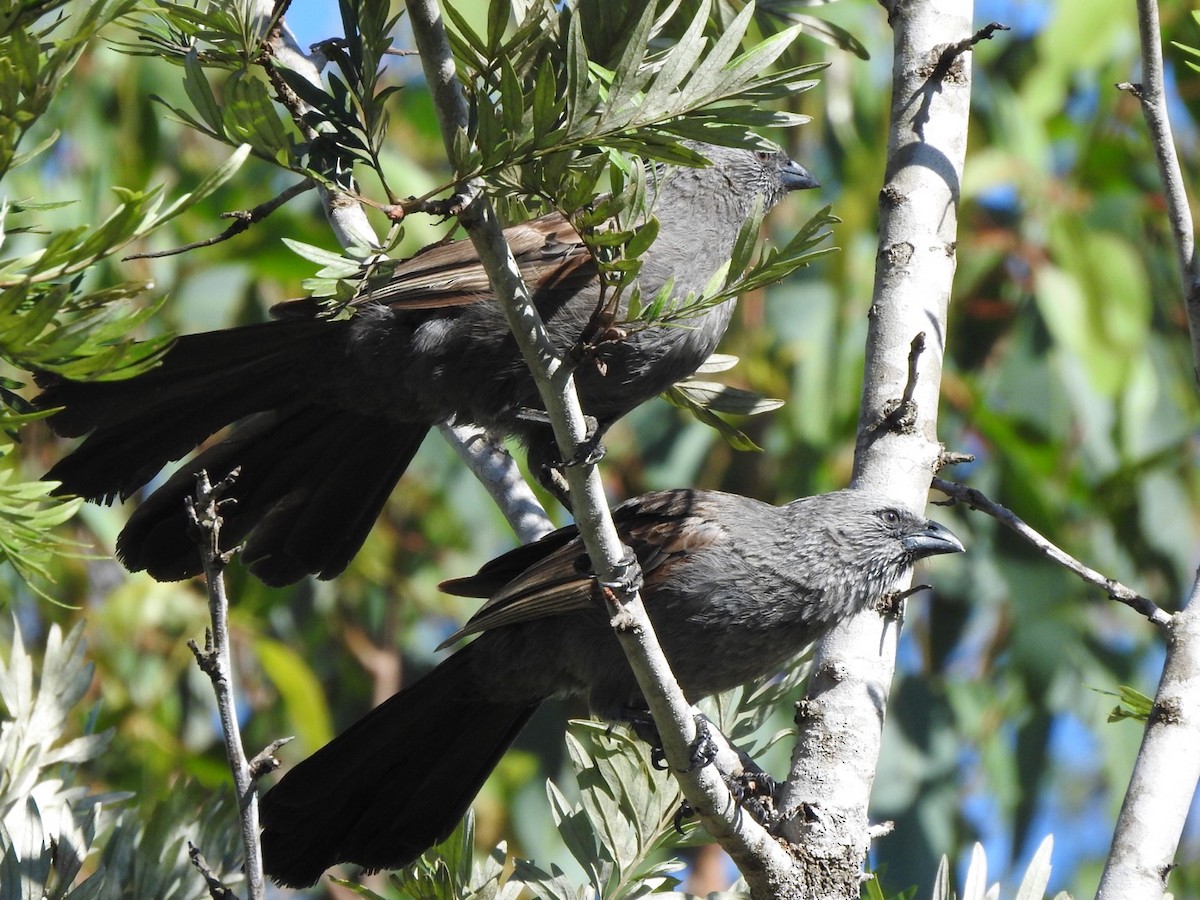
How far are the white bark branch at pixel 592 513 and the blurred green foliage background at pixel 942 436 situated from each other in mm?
3356

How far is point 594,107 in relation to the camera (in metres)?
1.85

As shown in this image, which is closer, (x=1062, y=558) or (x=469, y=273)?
(x=1062, y=558)

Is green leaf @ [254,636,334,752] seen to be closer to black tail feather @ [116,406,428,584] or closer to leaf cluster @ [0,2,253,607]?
black tail feather @ [116,406,428,584]

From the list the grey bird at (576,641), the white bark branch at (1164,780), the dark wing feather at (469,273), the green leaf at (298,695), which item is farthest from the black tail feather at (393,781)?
the green leaf at (298,695)

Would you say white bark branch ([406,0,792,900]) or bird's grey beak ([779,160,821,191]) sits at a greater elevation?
bird's grey beak ([779,160,821,191])

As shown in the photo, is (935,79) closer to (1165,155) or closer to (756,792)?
(1165,155)

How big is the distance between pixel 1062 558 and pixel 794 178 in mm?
1881

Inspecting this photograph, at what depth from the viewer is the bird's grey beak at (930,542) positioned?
142 inches

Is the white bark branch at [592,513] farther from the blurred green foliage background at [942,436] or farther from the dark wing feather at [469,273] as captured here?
the blurred green foliage background at [942,436]

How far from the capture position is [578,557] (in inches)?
125

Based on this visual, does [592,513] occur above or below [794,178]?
below

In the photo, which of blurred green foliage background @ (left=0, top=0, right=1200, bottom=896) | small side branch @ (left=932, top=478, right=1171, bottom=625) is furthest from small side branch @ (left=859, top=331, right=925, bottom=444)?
blurred green foliage background @ (left=0, top=0, right=1200, bottom=896)

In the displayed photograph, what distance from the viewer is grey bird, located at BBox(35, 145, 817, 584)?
11.1 ft

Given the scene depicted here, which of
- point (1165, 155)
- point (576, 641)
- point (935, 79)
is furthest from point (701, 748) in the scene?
point (935, 79)
